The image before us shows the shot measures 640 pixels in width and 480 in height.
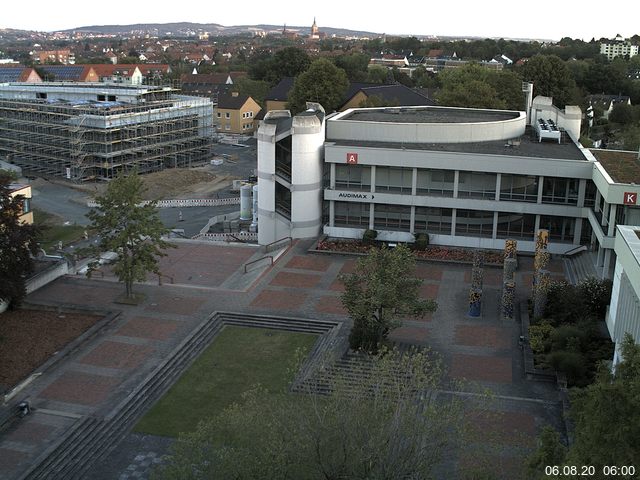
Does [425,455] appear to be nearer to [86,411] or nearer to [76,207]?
[86,411]

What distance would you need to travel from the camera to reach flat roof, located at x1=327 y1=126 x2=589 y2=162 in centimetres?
4397

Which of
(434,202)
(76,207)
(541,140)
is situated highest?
(541,140)

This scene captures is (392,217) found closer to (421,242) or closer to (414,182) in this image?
(414,182)

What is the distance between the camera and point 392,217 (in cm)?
4494

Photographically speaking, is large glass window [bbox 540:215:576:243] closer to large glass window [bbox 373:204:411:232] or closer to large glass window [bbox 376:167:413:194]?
large glass window [bbox 373:204:411:232]

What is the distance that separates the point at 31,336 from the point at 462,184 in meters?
25.4

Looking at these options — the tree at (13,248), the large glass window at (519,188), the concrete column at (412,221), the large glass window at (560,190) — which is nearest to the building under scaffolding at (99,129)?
the concrete column at (412,221)

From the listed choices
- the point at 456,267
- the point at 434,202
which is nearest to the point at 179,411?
the point at 456,267

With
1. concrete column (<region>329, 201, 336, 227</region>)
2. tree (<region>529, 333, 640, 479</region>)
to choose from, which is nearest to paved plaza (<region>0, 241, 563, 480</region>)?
concrete column (<region>329, 201, 336, 227</region>)

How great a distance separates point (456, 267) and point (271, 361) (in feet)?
50.7

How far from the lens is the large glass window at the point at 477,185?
4312 centimetres

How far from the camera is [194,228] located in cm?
5462

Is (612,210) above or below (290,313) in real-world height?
above

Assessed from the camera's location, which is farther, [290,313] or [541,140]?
[541,140]
